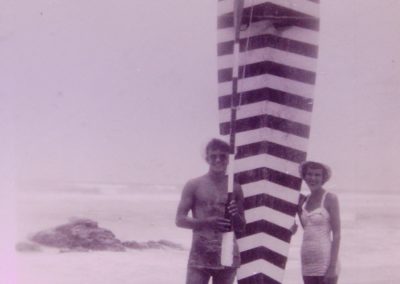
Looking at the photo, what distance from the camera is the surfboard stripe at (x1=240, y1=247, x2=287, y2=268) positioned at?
11.9 ft

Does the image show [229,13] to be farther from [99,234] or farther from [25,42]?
[99,234]

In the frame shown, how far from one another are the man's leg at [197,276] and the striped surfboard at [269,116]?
48 centimetres

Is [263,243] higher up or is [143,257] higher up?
[263,243]

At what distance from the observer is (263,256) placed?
364 centimetres

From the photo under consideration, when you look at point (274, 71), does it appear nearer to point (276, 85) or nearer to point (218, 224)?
point (276, 85)

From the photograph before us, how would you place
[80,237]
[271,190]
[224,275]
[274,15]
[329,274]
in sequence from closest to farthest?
[224,275] → [329,274] → [274,15] → [271,190] → [80,237]

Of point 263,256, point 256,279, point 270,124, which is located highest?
point 270,124

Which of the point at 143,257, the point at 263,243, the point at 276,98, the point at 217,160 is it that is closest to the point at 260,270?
the point at 263,243

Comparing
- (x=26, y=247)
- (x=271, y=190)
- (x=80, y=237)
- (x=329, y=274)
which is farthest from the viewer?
(x=80, y=237)

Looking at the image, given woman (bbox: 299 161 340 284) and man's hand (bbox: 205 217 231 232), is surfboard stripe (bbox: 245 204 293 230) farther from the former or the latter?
man's hand (bbox: 205 217 231 232)

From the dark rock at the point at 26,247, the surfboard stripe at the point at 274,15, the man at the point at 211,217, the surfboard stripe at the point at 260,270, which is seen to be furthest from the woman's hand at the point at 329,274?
the dark rock at the point at 26,247

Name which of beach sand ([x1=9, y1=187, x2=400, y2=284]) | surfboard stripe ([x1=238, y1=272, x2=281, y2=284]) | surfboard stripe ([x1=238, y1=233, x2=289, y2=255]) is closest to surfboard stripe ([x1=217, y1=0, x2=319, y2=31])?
surfboard stripe ([x1=238, y1=233, x2=289, y2=255])

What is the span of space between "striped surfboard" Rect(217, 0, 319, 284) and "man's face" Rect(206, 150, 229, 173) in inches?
15.0

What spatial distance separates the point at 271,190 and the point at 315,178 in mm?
348
